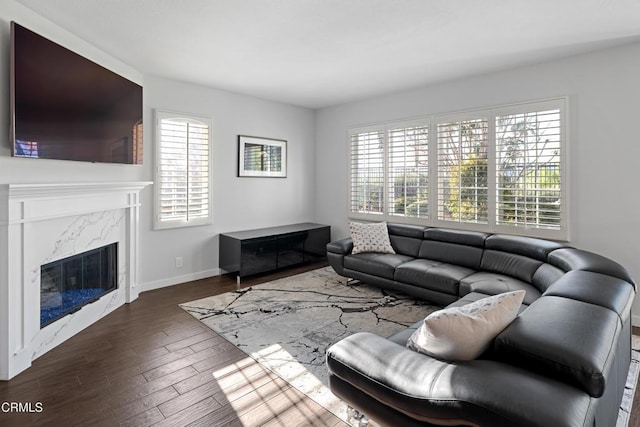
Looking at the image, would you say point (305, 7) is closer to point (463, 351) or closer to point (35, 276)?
point (463, 351)

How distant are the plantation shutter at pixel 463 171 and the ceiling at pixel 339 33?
67 centimetres

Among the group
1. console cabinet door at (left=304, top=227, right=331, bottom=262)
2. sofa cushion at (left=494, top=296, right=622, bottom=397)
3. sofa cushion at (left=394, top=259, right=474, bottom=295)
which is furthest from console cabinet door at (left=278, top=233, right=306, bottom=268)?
sofa cushion at (left=494, top=296, right=622, bottom=397)

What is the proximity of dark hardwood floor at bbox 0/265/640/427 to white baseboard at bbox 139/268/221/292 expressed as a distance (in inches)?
41.9

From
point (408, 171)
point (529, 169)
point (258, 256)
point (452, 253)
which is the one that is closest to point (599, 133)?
point (529, 169)

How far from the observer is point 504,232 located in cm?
395

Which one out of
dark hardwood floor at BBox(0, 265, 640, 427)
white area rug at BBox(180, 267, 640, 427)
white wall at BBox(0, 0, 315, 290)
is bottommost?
dark hardwood floor at BBox(0, 265, 640, 427)

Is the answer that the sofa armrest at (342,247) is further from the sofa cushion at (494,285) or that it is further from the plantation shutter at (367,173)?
the sofa cushion at (494,285)

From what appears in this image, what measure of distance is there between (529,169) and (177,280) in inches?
177

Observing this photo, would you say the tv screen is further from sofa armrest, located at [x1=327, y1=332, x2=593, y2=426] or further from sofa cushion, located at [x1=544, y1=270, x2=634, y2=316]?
sofa cushion, located at [x1=544, y1=270, x2=634, y2=316]

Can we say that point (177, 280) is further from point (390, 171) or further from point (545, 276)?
point (545, 276)

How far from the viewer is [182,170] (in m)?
4.42

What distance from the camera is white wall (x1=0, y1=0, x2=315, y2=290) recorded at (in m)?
2.95

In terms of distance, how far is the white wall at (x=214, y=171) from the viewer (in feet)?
9.66

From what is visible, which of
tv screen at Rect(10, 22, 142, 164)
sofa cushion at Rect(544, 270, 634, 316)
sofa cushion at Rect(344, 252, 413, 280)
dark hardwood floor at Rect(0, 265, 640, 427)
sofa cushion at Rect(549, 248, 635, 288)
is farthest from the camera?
sofa cushion at Rect(344, 252, 413, 280)
